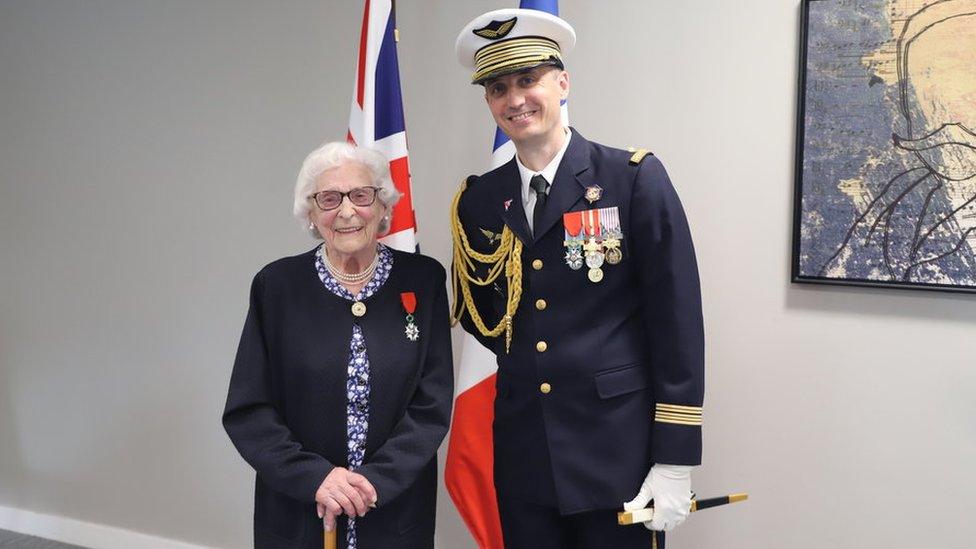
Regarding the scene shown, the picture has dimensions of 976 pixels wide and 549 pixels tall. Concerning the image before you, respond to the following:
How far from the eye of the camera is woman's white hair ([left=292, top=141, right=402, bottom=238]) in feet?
4.93

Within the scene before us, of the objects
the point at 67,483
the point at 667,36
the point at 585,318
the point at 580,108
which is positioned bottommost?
the point at 67,483

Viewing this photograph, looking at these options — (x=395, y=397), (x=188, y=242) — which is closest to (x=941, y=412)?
(x=395, y=397)

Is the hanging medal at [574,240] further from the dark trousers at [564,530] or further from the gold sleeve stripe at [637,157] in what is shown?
the dark trousers at [564,530]

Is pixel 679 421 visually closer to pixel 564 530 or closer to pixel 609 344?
pixel 609 344

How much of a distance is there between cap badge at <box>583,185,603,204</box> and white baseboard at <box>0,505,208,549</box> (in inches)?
79.6

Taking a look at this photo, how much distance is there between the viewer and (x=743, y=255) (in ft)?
6.17

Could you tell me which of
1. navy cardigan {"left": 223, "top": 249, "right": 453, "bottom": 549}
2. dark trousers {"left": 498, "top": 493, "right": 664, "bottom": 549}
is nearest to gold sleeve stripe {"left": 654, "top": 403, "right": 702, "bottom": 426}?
dark trousers {"left": 498, "top": 493, "right": 664, "bottom": 549}

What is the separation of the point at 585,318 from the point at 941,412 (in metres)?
0.95

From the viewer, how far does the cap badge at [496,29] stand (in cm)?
135

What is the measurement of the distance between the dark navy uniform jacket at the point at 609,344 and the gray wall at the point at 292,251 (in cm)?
59

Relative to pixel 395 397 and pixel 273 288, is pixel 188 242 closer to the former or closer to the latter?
pixel 273 288

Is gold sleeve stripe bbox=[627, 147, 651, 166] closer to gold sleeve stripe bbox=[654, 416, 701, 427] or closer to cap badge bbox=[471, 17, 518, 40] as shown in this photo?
cap badge bbox=[471, 17, 518, 40]

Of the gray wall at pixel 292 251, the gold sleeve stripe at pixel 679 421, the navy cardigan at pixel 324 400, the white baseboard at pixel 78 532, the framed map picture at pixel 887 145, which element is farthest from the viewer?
the white baseboard at pixel 78 532

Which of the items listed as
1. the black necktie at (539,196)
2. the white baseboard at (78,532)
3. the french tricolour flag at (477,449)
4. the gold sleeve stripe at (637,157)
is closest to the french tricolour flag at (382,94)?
the french tricolour flag at (477,449)
